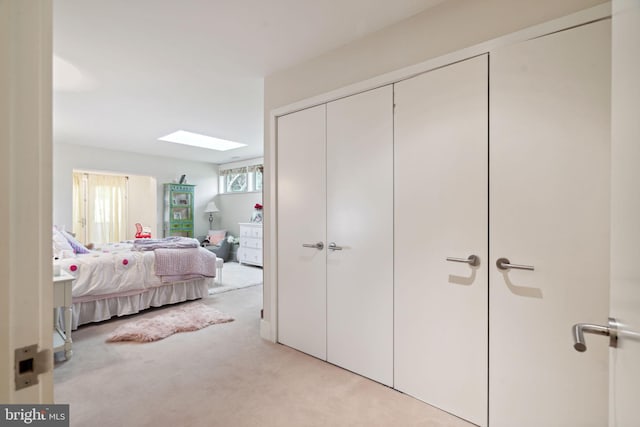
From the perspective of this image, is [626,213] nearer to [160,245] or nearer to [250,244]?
[160,245]

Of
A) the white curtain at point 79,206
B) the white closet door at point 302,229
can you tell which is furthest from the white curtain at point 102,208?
the white closet door at point 302,229

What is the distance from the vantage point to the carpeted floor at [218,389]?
5.72 ft

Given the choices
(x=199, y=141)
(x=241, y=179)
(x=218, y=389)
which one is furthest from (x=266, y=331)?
(x=241, y=179)

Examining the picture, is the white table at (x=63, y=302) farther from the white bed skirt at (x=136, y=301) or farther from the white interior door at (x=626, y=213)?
the white interior door at (x=626, y=213)

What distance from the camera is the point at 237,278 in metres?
5.39

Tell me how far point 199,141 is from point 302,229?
147 inches

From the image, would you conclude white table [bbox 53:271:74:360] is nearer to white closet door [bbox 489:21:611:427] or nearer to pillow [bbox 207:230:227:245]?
white closet door [bbox 489:21:611:427]

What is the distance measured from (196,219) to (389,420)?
21.9ft

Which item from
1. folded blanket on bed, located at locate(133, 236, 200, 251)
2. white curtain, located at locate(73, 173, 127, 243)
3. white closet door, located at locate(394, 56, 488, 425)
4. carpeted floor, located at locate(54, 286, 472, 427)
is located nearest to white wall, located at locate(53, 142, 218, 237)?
white curtain, located at locate(73, 173, 127, 243)

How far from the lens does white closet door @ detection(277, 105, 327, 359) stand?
2438mm

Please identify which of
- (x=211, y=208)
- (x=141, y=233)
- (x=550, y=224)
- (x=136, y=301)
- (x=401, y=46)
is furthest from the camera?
(x=211, y=208)

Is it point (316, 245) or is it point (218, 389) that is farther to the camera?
point (316, 245)

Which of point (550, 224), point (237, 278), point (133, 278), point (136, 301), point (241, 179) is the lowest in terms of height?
point (237, 278)

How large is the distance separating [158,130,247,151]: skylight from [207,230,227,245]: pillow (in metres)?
2.14
